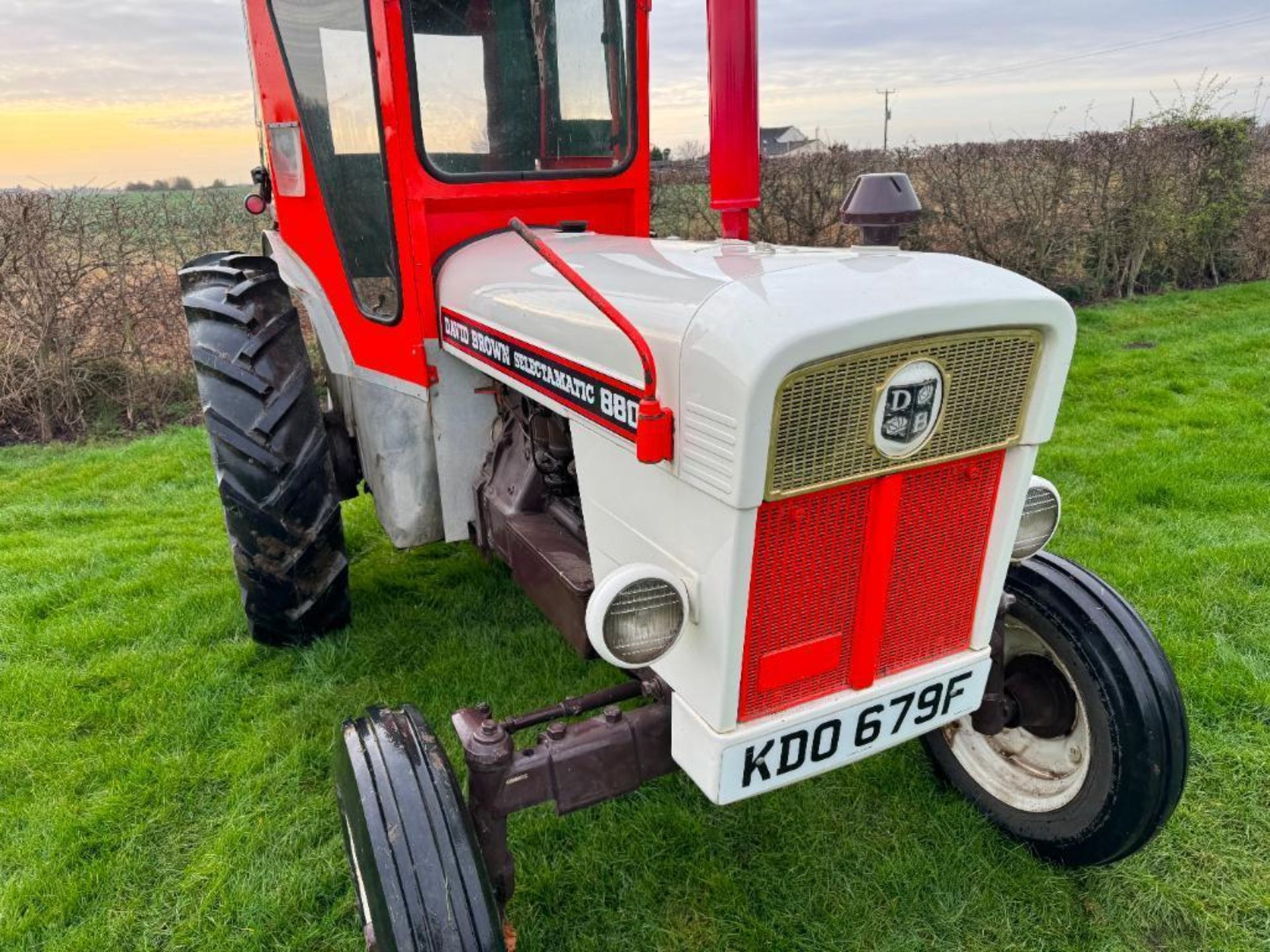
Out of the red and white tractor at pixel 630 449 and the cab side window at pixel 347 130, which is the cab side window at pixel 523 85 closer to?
the red and white tractor at pixel 630 449

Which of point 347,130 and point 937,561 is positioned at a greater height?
point 347,130

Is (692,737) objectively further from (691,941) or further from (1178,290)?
(1178,290)

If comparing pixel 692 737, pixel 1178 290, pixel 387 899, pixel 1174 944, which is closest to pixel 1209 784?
pixel 1174 944

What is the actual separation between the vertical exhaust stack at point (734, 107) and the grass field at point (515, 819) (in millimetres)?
1652

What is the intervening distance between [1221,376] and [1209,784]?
5.09 meters

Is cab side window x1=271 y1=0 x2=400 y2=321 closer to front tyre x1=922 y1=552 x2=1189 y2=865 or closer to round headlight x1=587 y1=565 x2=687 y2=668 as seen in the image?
round headlight x1=587 y1=565 x2=687 y2=668

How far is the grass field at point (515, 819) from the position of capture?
2.25m

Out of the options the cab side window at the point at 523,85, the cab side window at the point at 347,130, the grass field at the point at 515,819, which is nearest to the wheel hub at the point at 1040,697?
the grass field at the point at 515,819

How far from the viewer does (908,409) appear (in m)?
1.61

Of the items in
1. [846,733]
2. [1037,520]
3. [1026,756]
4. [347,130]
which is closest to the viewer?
[846,733]

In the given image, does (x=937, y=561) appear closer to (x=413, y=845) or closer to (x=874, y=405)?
(x=874, y=405)

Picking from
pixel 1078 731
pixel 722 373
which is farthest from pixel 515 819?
pixel 722 373

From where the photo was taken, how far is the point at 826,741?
1828 mm

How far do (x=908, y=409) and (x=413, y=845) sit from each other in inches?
46.5
